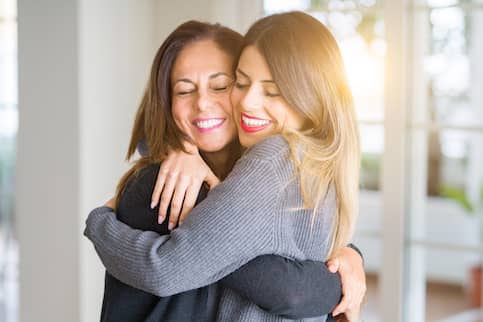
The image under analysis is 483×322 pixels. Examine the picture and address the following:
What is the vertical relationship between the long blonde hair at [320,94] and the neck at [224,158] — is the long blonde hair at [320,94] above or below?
above

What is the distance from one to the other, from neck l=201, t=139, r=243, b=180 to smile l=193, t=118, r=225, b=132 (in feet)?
0.31

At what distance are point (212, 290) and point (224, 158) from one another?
430 millimetres

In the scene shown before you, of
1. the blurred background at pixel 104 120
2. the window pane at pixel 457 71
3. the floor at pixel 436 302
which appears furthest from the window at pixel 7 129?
the window pane at pixel 457 71

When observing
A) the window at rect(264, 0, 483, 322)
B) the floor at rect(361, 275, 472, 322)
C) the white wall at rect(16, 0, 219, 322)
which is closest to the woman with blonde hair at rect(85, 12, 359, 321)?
the white wall at rect(16, 0, 219, 322)

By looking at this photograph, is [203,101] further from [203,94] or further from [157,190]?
[157,190]

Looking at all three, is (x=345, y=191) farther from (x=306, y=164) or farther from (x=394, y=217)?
(x=394, y=217)

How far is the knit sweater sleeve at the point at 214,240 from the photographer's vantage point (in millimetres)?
1585

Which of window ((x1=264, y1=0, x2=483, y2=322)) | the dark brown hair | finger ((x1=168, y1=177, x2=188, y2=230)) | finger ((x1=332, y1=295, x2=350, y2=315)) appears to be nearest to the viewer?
finger ((x1=168, y1=177, x2=188, y2=230))

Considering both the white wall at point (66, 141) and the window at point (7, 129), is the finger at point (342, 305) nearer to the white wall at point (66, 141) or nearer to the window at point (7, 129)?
the white wall at point (66, 141)

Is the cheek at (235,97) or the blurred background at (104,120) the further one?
the blurred background at (104,120)

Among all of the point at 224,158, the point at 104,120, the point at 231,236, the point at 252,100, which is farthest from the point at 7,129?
the point at 231,236

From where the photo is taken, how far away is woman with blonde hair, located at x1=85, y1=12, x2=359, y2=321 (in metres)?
1.59

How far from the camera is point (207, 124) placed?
1.96 m

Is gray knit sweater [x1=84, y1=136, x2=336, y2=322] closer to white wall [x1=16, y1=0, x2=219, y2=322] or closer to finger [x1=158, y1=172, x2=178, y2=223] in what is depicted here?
finger [x1=158, y1=172, x2=178, y2=223]
